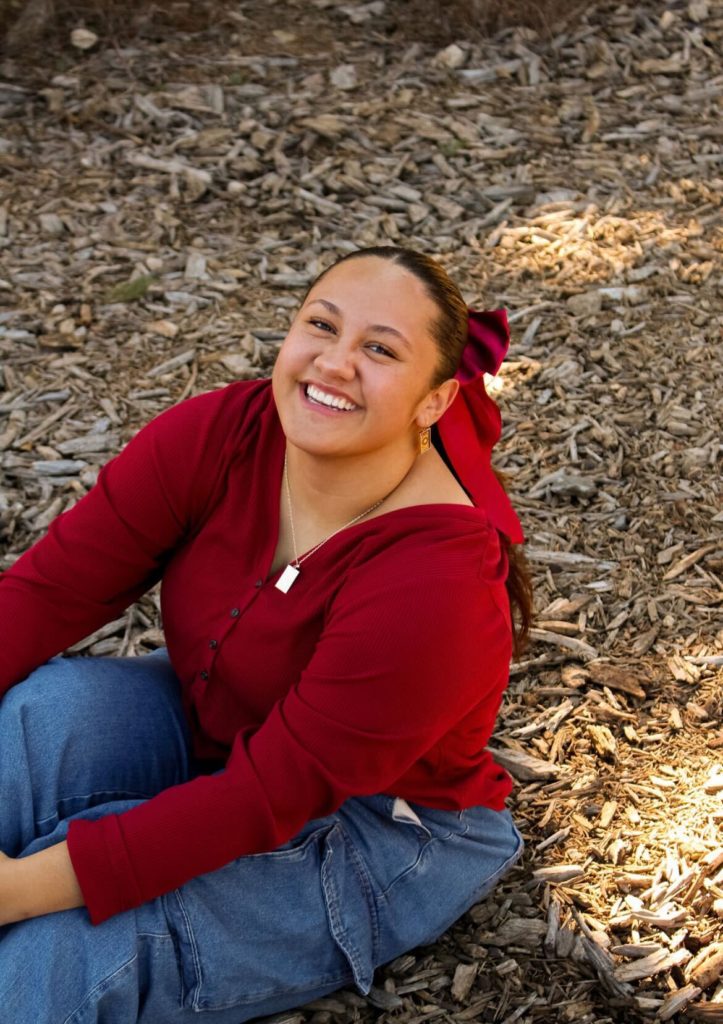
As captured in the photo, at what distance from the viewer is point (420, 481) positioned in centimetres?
234

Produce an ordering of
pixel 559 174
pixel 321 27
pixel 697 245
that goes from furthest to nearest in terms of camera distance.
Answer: pixel 321 27 → pixel 559 174 → pixel 697 245

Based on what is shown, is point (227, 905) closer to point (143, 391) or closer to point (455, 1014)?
point (455, 1014)

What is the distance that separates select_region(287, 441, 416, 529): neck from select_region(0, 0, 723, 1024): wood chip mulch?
0.94 m

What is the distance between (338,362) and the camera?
7.27 ft

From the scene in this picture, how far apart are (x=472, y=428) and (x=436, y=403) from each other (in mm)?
168

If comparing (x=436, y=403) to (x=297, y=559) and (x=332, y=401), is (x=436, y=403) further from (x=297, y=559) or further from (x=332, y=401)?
(x=297, y=559)

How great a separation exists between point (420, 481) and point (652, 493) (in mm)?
1533

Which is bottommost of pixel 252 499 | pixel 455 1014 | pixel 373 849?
pixel 455 1014

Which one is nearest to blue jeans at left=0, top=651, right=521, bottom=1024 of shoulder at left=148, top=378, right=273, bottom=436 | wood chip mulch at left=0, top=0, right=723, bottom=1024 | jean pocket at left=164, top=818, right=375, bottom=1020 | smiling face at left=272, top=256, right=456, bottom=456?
jean pocket at left=164, top=818, right=375, bottom=1020

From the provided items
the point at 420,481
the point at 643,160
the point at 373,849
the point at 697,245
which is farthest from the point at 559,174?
the point at 373,849

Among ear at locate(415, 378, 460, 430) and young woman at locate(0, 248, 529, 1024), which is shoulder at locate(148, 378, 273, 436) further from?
ear at locate(415, 378, 460, 430)

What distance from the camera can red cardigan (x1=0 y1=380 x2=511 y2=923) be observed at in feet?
6.91

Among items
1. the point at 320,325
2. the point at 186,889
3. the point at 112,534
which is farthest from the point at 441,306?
the point at 186,889

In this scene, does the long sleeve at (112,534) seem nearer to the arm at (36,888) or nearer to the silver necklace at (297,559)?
the silver necklace at (297,559)
